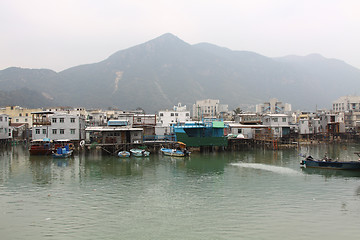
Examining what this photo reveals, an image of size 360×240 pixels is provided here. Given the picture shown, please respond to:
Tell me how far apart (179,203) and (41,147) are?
38423 mm

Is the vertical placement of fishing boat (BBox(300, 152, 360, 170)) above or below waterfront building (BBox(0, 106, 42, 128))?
below

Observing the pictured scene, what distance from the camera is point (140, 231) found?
1820cm

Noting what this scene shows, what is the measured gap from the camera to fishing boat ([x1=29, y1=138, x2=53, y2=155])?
5312 centimetres

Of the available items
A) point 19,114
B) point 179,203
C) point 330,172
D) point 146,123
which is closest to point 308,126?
point 146,123

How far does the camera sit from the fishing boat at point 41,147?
2092 inches

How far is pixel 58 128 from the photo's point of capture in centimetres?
5828

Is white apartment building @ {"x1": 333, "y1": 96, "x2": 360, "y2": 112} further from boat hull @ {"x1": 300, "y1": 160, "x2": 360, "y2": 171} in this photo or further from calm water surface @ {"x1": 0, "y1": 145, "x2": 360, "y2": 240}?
calm water surface @ {"x1": 0, "y1": 145, "x2": 360, "y2": 240}

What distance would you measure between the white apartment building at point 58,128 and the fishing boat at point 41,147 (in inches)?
133

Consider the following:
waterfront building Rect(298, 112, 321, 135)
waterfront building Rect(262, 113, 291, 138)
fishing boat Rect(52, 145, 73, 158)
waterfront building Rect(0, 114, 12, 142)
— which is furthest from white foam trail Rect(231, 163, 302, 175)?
waterfront building Rect(0, 114, 12, 142)

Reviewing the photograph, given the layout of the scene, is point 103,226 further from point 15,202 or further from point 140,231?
point 15,202

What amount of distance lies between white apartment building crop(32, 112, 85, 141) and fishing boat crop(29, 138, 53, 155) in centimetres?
337

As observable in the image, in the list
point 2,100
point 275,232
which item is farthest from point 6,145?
point 2,100

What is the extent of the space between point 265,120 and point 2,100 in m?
169

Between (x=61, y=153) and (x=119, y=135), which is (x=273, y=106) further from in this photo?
(x=61, y=153)
